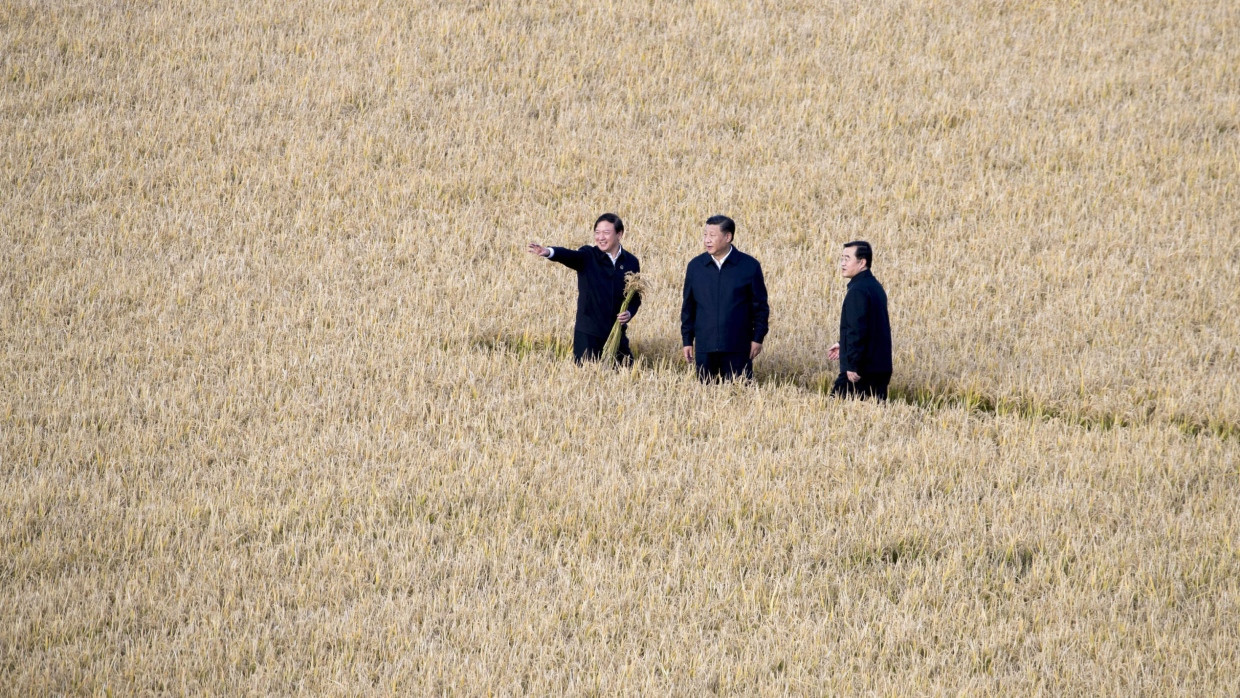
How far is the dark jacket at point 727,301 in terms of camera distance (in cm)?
802

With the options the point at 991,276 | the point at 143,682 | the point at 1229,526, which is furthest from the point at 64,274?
the point at 1229,526

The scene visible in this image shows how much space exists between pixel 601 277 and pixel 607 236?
349 mm

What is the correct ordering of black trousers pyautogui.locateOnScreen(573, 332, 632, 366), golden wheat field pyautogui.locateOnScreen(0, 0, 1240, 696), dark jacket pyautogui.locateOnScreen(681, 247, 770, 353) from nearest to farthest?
golden wheat field pyautogui.locateOnScreen(0, 0, 1240, 696) → dark jacket pyautogui.locateOnScreen(681, 247, 770, 353) → black trousers pyautogui.locateOnScreen(573, 332, 632, 366)

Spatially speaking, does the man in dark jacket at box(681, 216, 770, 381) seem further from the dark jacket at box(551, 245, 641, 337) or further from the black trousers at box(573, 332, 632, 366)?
the black trousers at box(573, 332, 632, 366)

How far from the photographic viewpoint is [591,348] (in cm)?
886

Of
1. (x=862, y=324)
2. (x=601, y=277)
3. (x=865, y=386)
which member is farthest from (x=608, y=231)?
(x=865, y=386)

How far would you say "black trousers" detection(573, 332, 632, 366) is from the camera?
880cm

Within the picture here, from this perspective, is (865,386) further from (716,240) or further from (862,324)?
(716,240)

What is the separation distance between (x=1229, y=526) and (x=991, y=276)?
501cm

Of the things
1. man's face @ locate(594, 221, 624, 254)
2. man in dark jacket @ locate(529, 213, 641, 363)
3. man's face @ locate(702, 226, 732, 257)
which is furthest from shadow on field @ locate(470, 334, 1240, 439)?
man's face @ locate(702, 226, 732, 257)

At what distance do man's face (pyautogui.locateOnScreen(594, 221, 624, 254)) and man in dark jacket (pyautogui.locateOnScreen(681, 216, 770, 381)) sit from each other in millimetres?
605

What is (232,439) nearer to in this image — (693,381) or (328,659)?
(328,659)

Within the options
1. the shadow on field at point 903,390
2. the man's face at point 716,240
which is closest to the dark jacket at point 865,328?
the shadow on field at point 903,390

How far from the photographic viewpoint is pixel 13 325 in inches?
375
